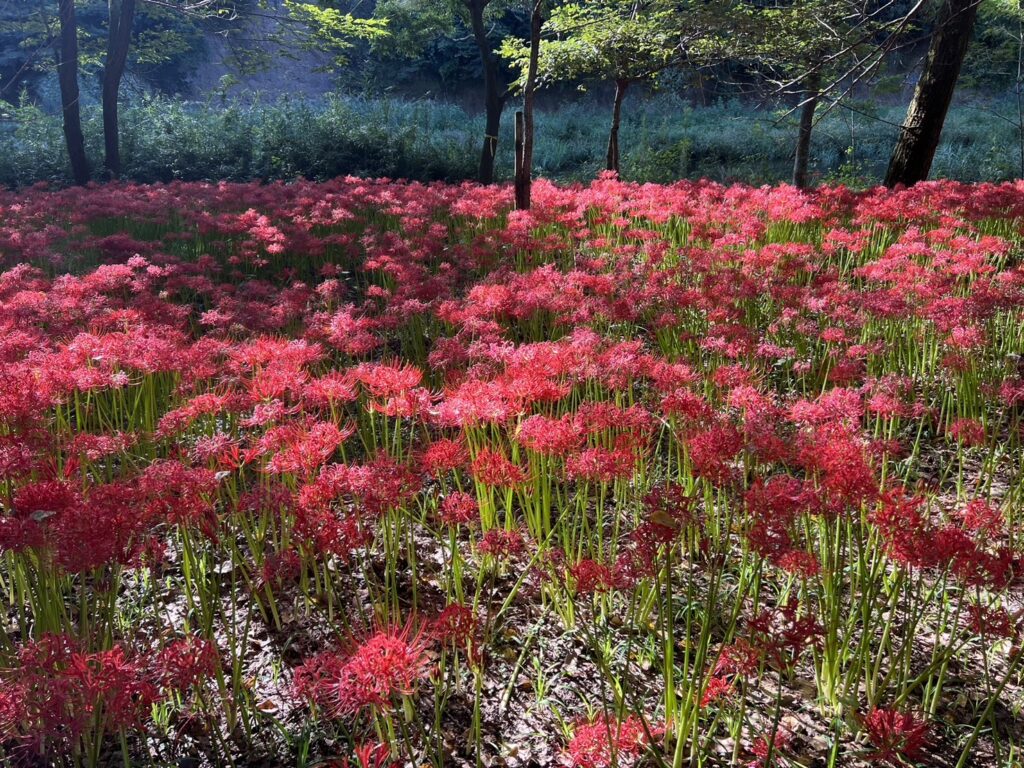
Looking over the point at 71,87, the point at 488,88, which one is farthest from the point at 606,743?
the point at 71,87

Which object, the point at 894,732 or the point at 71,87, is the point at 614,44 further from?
the point at 71,87

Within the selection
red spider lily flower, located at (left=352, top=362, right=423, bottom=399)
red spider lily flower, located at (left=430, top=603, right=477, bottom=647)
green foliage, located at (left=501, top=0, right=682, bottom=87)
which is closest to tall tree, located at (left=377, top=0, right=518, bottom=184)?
green foliage, located at (left=501, top=0, right=682, bottom=87)

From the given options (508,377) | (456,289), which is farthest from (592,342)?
(456,289)

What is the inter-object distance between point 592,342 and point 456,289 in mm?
3200

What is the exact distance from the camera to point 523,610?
2672mm

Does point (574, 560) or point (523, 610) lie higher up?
point (574, 560)

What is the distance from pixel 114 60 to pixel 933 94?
13.6m

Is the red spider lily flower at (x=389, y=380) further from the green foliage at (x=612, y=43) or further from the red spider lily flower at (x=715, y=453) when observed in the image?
the green foliage at (x=612, y=43)

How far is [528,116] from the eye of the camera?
24.5 ft

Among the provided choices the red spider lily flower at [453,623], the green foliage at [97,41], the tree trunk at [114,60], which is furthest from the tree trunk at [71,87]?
the red spider lily flower at [453,623]

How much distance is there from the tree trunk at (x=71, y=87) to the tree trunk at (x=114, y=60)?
50 centimetres

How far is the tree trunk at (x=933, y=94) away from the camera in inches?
298

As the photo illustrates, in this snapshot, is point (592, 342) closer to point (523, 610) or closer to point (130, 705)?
point (523, 610)

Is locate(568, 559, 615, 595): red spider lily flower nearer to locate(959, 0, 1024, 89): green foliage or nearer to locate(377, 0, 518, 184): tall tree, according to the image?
locate(377, 0, 518, 184): tall tree
